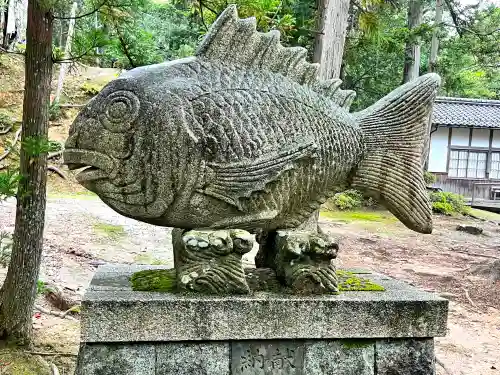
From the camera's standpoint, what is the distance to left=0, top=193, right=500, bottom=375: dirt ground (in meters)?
5.50

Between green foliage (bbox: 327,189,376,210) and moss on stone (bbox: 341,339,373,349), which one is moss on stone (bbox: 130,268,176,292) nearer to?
moss on stone (bbox: 341,339,373,349)

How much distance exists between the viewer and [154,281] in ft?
9.76

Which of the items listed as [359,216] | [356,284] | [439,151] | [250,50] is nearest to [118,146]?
[250,50]

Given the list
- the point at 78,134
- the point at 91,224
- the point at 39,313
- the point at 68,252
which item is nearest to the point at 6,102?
the point at 91,224

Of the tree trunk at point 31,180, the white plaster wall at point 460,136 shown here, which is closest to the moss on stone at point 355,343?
the tree trunk at point 31,180

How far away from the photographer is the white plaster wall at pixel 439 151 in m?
20.4

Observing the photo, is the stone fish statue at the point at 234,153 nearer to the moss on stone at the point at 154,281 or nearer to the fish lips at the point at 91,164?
the fish lips at the point at 91,164

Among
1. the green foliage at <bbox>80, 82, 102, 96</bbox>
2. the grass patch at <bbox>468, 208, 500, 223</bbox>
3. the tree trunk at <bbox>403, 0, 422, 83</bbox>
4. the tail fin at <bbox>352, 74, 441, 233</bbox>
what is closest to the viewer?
the tail fin at <bbox>352, 74, 441, 233</bbox>

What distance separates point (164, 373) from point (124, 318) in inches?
13.8

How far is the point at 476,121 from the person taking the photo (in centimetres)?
2020

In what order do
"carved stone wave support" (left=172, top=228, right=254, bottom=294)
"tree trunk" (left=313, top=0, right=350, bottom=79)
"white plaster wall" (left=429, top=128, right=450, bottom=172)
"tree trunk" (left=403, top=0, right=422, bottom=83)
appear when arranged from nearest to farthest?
"carved stone wave support" (left=172, top=228, right=254, bottom=294) < "tree trunk" (left=313, top=0, right=350, bottom=79) < "tree trunk" (left=403, top=0, right=422, bottom=83) < "white plaster wall" (left=429, top=128, right=450, bottom=172)

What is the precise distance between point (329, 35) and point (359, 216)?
7.75 metres

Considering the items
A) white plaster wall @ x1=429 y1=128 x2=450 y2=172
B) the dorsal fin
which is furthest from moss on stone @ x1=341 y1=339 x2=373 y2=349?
white plaster wall @ x1=429 y1=128 x2=450 y2=172

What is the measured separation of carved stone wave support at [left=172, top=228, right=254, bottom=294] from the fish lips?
0.52 metres
